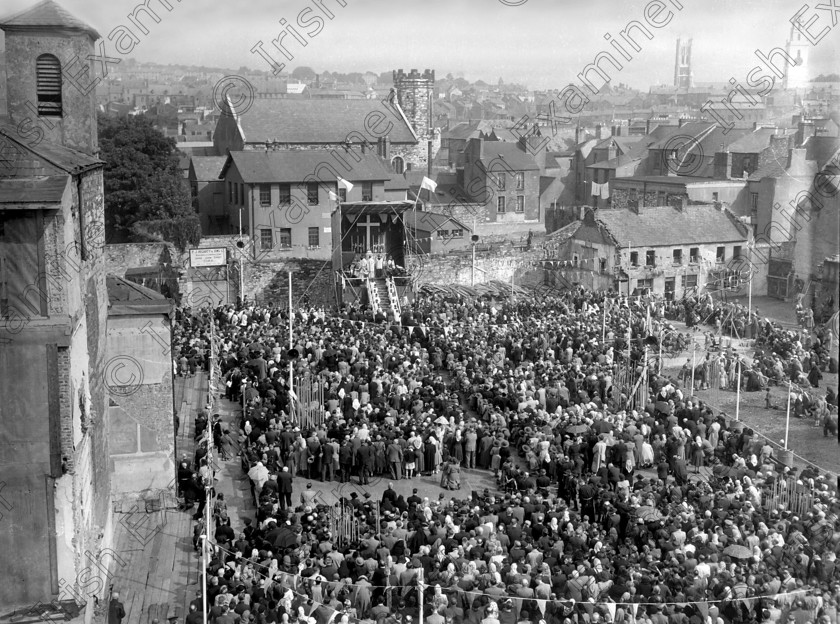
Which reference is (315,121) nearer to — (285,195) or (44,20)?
(285,195)

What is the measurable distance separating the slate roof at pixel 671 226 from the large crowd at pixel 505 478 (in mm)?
11228

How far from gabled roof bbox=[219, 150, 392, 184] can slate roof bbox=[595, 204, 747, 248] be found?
48.7ft

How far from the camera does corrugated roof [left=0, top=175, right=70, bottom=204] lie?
52.9 ft

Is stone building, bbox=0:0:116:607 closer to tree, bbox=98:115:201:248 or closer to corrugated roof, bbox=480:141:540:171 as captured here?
tree, bbox=98:115:201:248

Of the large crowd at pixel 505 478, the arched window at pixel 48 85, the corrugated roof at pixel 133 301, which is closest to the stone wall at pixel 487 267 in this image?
the large crowd at pixel 505 478

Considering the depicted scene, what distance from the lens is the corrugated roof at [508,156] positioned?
7944 centimetres

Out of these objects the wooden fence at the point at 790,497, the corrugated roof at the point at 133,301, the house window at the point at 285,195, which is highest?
the house window at the point at 285,195

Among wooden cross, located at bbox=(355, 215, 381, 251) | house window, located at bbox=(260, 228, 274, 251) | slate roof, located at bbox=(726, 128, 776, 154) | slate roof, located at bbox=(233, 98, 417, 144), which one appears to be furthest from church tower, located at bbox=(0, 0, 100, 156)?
slate roof, located at bbox=(726, 128, 776, 154)

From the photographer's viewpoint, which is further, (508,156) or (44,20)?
(508,156)

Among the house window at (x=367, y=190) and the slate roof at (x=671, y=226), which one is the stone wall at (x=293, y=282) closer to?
the house window at (x=367, y=190)

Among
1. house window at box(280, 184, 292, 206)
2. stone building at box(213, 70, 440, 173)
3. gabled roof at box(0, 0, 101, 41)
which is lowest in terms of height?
house window at box(280, 184, 292, 206)

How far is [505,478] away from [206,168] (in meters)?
46.8

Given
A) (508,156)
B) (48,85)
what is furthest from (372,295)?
(508,156)

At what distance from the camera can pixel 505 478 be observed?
25.6 meters
